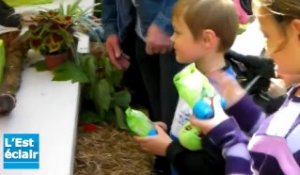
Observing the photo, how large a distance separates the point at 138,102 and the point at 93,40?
342 mm

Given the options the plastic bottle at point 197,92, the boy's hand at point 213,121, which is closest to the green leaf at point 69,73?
the plastic bottle at point 197,92

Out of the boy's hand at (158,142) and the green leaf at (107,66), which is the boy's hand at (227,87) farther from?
the green leaf at (107,66)

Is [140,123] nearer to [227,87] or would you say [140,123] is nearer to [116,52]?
[227,87]

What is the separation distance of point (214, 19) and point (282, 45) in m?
0.48

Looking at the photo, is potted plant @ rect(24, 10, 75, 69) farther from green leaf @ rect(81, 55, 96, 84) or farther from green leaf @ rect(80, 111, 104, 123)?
green leaf @ rect(80, 111, 104, 123)

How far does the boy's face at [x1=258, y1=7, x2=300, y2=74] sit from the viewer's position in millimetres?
1041

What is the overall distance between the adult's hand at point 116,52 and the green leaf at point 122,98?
29 centimetres

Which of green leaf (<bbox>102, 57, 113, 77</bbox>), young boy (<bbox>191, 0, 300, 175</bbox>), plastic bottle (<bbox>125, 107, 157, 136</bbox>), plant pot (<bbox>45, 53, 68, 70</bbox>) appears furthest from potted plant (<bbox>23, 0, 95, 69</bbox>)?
young boy (<bbox>191, 0, 300, 175</bbox>)

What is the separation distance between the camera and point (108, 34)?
2.22 metres

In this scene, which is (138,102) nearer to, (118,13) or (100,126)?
(100,126)

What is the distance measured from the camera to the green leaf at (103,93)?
2.48 meters

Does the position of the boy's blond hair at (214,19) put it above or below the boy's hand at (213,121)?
above

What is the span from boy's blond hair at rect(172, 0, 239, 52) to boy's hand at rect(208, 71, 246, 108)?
7 cm

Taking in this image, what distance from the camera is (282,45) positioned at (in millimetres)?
1053
